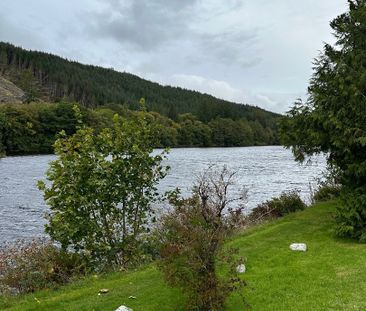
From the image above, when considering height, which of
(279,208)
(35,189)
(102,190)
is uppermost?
(102,190)

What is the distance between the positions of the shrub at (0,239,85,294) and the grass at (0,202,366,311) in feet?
4.00

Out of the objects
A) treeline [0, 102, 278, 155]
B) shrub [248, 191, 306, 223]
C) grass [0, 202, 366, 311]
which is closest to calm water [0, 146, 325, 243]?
shrub [248, 191, 306, 223]

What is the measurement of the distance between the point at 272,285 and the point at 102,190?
6690 mm

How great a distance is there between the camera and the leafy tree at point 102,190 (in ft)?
48.2

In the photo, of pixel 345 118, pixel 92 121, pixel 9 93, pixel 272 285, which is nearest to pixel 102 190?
pixel 272 285

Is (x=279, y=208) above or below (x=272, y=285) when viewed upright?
below

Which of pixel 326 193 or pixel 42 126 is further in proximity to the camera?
pixel 42 126

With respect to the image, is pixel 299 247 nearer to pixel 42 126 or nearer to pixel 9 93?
pixel 42 126

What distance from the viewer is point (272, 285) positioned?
416 inches

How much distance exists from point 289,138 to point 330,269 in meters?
8.50

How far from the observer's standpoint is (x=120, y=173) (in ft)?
50.4

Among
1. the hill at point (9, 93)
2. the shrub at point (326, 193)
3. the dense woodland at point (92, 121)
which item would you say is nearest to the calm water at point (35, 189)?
the shrub at point (326, 193)

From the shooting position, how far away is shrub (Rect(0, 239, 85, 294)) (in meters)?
13.7

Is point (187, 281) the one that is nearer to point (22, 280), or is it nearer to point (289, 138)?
point (22, 280)
